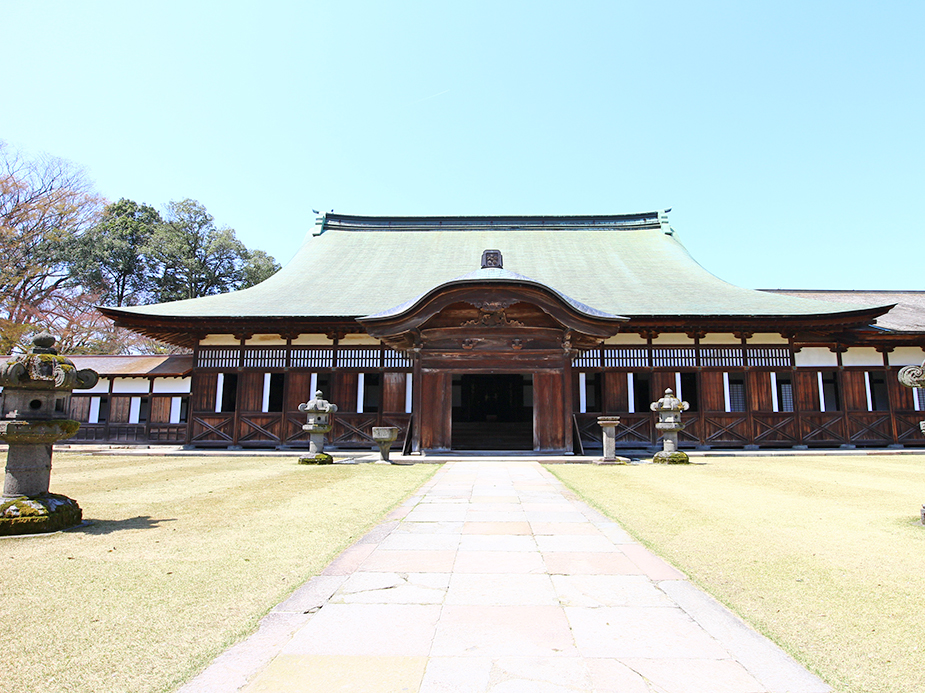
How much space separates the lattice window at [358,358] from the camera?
16141 millimetres

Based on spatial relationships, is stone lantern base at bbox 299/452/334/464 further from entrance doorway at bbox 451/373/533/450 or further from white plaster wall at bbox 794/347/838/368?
white plaster wall at bbox 794/347/838/368

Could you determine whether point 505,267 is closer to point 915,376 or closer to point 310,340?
point 310,340

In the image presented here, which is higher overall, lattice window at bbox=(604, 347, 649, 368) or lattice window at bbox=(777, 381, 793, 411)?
lattice window at bbox=(604, 347, 649, 368)

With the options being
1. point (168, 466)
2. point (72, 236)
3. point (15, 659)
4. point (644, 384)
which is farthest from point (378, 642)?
point (72, 236)

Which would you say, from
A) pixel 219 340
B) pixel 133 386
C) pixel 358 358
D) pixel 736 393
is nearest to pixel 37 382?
pixel 358 358

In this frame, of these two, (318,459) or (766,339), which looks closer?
(318,459)

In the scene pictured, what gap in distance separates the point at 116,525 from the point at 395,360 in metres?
11.0

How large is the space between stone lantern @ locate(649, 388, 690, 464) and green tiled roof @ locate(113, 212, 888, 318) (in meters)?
3.43

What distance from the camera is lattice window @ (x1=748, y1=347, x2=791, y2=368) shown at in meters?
16.0

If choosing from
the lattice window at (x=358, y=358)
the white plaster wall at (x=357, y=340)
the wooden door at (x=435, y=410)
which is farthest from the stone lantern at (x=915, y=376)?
the white plaster wall at (x=357, y=340)

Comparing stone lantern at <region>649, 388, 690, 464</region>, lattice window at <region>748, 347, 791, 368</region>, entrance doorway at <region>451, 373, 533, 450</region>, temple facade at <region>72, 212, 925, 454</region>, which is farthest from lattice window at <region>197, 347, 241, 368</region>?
lattice window at <region>748, 347, 791, 368</region>

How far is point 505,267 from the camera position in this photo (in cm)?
2019

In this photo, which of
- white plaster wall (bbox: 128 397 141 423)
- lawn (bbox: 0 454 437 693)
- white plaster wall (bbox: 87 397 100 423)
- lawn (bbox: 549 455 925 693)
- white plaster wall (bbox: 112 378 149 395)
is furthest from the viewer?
white plaster wall (bbox: 87 397 100 423)

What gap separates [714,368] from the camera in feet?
52.5
